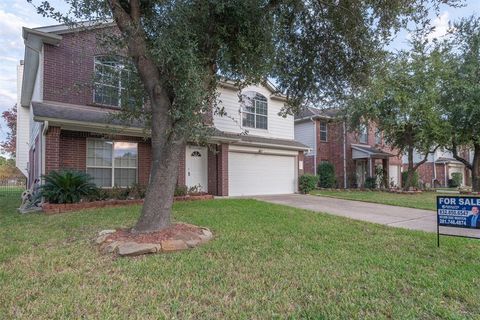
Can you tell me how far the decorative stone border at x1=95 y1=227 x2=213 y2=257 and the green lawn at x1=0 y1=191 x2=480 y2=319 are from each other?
0.79 ft

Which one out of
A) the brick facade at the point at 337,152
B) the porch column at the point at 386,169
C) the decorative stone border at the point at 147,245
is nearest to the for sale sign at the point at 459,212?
the decorative stone border at the point at 147,245

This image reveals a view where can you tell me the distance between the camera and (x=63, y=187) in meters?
9.91

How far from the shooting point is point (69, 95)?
11.6 metres

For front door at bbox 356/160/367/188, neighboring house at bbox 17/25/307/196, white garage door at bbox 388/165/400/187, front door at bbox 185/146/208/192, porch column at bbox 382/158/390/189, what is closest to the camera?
neighboring house at bbox 17/25/307/196

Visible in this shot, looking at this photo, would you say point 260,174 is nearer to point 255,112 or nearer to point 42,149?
point 255,112

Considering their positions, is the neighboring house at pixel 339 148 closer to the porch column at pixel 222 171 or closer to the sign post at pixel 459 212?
the porch column at pixel 222 171

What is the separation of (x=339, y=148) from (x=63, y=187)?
Result: 18.7m

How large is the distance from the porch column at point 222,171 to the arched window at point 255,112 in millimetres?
2587

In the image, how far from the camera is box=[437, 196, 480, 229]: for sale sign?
17.1 feet

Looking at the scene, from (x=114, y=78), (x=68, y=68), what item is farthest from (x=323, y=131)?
(x=114, y=78)

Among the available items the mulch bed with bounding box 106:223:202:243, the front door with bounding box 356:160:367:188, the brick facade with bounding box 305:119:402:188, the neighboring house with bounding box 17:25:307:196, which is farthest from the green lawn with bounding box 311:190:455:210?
the mulch bed with bounding box 106:223:202:243

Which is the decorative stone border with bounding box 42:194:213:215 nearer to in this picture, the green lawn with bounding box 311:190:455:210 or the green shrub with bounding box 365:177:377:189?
the green lawn with bounding box 311:190:455:210

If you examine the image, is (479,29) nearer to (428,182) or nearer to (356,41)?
(356,41)

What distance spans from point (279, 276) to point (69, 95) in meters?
10.7
